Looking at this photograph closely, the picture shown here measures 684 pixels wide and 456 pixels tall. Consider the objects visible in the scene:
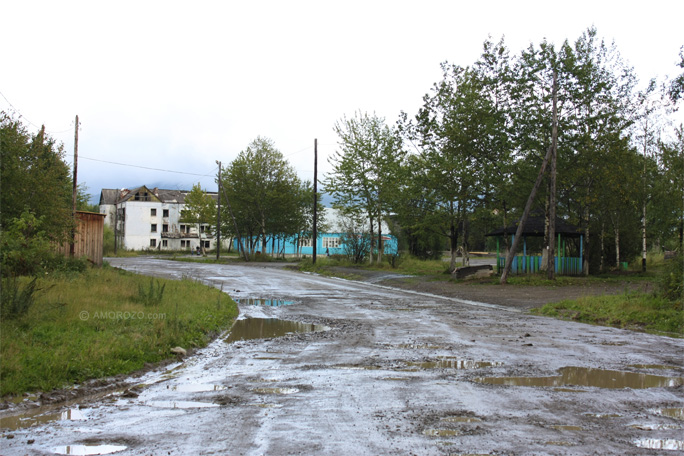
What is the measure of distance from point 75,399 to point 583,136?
28228mm

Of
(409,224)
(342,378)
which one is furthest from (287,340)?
(409,224)

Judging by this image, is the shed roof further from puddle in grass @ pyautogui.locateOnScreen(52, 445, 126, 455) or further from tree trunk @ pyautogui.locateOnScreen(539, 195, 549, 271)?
puddle in grass @ pyautogui.locateOnScreen(52, 445, 126, 455)

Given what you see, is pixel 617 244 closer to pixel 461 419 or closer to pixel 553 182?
pixel 553 182

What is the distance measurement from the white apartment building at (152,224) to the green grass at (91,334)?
261 ft

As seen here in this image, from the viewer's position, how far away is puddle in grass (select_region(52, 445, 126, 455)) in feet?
15.1

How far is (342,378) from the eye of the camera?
24.1 feet

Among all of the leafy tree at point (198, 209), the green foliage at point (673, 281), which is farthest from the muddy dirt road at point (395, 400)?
the leafy tree at point (198, 209)

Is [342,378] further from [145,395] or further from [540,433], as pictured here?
[540,433]

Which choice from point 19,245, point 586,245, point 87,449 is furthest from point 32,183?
point 586,245

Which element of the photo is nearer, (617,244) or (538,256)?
(538,256)

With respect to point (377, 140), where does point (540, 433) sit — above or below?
below

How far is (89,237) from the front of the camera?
29.0 meters

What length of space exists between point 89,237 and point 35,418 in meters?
25.3

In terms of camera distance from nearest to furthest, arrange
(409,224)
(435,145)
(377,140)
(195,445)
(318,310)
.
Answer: (195,445)
(318,310)
(435,145)
(409,224)
(377,140)
